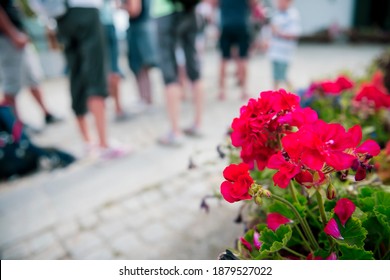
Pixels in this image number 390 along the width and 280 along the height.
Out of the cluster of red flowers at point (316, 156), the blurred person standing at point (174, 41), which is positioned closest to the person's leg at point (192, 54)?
the blurred person standing at point (174, 41)

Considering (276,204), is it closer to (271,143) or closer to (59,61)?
(271,143)

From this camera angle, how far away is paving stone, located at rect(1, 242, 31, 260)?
202 cm

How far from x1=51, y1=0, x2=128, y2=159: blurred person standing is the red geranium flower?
2.29 meters

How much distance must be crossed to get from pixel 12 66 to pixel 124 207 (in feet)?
7.20

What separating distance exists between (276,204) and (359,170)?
35 centimetres

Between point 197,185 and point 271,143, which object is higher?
point 271,143

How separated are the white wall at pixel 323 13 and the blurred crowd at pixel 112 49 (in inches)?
344

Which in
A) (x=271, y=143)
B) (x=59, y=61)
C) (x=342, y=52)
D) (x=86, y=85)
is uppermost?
(x=271, y=143)

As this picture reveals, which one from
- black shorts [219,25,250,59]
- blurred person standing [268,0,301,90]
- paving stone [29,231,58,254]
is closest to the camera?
paving stone [29,231,58,254]

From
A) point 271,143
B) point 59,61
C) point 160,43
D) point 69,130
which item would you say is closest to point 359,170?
point 271,143

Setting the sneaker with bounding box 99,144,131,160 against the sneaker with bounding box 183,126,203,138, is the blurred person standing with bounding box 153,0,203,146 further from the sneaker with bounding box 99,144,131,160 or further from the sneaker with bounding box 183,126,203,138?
the sneaker with bounding box 99,144,131,160

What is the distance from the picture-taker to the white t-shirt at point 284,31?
3.79 metres

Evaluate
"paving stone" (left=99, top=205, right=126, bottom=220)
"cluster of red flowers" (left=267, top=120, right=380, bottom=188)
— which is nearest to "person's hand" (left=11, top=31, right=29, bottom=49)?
"paving stone" (left=99, top=205, right=126, bottom=220)

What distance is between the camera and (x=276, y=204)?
1.20 meters
